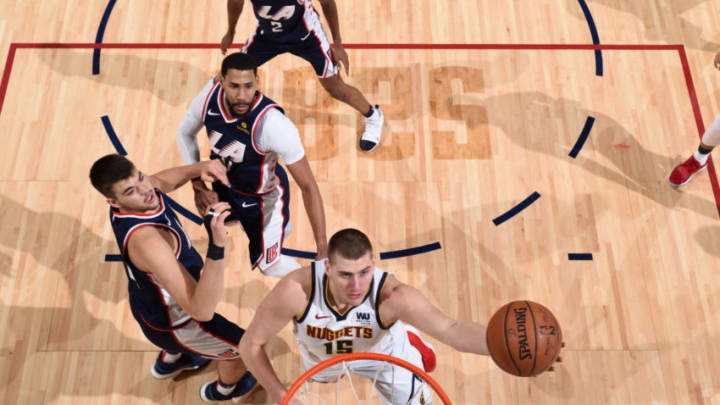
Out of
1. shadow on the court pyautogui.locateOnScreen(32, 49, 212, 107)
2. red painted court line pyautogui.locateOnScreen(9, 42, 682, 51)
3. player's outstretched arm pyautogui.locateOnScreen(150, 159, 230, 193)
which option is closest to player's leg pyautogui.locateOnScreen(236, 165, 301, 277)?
player's outstretched arm pyautogui.locateOnScreen(150, 159, 230, 193)

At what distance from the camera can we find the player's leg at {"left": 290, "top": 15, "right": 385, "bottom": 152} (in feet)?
14.6

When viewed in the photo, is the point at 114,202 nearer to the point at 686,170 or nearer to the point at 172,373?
the point at 172,373

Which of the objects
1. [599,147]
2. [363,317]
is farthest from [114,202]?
[599,147]

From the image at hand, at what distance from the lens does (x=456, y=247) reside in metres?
4.55

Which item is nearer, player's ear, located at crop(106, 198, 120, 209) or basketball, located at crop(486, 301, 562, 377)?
basketball, located at crop(486, 301, 562, 377)

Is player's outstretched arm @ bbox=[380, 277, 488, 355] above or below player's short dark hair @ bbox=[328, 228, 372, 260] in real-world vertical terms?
below

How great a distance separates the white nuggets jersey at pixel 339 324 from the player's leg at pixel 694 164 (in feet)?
8.82

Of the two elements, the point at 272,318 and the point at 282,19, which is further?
the point at 282,19

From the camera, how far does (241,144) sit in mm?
3672

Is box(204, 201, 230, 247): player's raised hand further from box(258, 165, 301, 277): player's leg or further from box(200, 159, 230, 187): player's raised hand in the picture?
box(258, 165, 301, 277): player's leg

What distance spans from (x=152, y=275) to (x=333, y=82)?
7.01 ft

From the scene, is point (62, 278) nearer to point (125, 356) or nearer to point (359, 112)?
point (125, 356)

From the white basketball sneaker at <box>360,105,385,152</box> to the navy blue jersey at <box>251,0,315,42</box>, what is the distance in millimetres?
864

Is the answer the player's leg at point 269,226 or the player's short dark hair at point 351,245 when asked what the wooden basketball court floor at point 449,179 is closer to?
the player's leg at point 269,226
